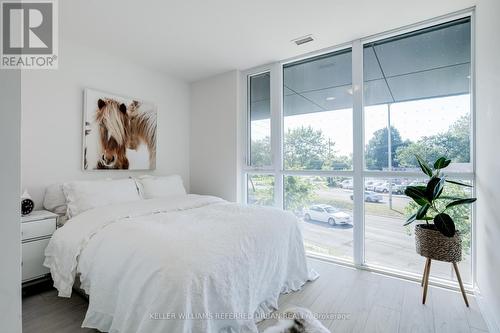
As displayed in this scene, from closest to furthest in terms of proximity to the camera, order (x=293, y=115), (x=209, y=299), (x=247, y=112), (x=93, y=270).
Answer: (x=209, y=299) < (x=93, y=270) < (x=293, y=115) < (x=247, y=112)

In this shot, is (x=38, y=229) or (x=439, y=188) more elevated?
(x=439, y=188)

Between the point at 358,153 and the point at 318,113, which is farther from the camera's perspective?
the point at 318,113

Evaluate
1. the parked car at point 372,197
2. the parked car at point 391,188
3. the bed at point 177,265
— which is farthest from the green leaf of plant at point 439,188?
the bed at point 177,265

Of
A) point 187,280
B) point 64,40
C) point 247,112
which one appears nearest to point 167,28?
point 64,40

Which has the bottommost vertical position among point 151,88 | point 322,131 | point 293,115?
point 322,131

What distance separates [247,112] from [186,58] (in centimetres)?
Answer: 112

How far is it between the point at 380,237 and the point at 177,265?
237 centimetres

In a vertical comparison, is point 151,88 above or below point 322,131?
above

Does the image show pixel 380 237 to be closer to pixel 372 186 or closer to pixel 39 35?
pixel 372 186

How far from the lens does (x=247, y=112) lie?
149 inches

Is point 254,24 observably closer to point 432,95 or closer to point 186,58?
point 186,58

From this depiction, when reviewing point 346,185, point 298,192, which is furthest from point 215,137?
point 346,185

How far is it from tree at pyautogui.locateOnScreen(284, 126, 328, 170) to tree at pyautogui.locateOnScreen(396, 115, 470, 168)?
2.90ft

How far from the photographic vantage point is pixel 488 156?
192 centimetres
